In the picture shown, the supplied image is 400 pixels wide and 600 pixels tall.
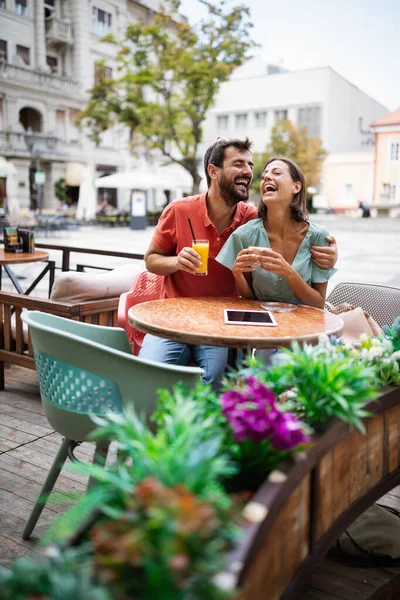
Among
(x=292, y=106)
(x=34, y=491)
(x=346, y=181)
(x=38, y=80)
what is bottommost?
(x=34, y=491)

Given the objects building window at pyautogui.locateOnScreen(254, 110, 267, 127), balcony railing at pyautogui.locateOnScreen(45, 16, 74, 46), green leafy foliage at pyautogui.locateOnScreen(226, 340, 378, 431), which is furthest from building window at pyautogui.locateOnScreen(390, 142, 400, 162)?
green leafy foliage at pyautogui.locateOnScreen(226, 340, 378, 431)

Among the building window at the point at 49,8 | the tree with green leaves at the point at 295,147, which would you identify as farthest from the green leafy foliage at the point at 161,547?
the tree with green leaves at the point at 295,147

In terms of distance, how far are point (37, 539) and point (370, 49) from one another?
899 centimetres

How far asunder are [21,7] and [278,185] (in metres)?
20.1

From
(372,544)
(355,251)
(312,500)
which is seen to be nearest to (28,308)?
(372,544)

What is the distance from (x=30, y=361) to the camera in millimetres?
3051

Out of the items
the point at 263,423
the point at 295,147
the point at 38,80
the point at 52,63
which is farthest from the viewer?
the point at 295,147

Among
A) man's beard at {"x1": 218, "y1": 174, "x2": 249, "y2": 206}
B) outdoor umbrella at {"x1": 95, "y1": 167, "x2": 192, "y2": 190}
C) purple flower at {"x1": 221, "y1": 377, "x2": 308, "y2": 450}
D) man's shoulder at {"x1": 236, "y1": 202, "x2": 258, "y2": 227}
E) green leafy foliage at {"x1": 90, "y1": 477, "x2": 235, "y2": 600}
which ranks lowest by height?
green leafy foliage at {"x1": 90, "y1": 477, "x2": 235, "y2": 600}

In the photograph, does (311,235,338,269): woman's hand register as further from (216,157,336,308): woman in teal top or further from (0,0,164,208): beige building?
(0,0,164,208): beige building

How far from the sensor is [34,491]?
6.88ft

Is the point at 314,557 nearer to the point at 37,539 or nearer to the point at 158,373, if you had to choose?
the point at 158,373

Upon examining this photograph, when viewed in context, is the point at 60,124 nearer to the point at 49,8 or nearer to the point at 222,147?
the point at 49,8

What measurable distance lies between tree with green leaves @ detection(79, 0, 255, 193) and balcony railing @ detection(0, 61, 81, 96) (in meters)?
4.77

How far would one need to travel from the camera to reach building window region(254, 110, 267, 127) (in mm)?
37094
